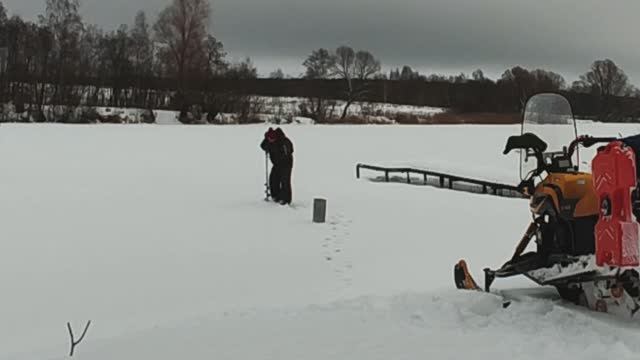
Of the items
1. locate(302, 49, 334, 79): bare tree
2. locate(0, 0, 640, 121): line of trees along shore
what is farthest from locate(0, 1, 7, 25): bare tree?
locate(302, 49, 334, 79): bare tree

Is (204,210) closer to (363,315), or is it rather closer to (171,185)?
(171,185)

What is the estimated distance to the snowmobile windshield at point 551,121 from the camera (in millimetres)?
5883

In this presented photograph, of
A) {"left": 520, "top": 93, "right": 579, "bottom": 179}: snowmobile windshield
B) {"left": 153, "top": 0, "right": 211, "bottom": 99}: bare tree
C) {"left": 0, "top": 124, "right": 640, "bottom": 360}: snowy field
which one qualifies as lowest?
{"left": 0, "top": 124, "right": 640, "bottom": 360}: snowy field

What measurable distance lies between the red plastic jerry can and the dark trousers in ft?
32.9

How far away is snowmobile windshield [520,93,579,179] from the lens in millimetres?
5883

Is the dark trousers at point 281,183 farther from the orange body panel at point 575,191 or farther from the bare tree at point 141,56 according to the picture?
the bare tree at point 141,56

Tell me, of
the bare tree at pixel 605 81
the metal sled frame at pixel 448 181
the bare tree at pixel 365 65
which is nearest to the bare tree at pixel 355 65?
the bare tree at pixel 365 65

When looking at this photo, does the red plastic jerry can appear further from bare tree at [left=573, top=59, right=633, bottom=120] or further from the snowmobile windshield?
bare tree at [left=573, top=59, right=633, bottom=120]

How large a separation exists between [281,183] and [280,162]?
20.1 inches

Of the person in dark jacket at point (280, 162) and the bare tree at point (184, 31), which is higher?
the bare tree at point (184, 31)

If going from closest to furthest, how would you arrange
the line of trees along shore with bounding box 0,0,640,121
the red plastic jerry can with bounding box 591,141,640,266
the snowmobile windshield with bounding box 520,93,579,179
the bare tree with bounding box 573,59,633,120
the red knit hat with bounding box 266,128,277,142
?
1. the red plastic jerry can with bounding box 591,141,640,266
2. the snowmobile windshield with bounding box 520,93,579,179
3. the red knit hat with bounding box 266,128,277,142
4. the line of trees along shore with bounding box 0,0,640,121
5. the bare tree with bounding box 573,59,633,120

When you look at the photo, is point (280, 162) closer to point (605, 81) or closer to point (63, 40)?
point (63, 40)

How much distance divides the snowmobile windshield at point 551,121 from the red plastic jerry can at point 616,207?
169cm

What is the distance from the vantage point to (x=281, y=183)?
46.4ft
